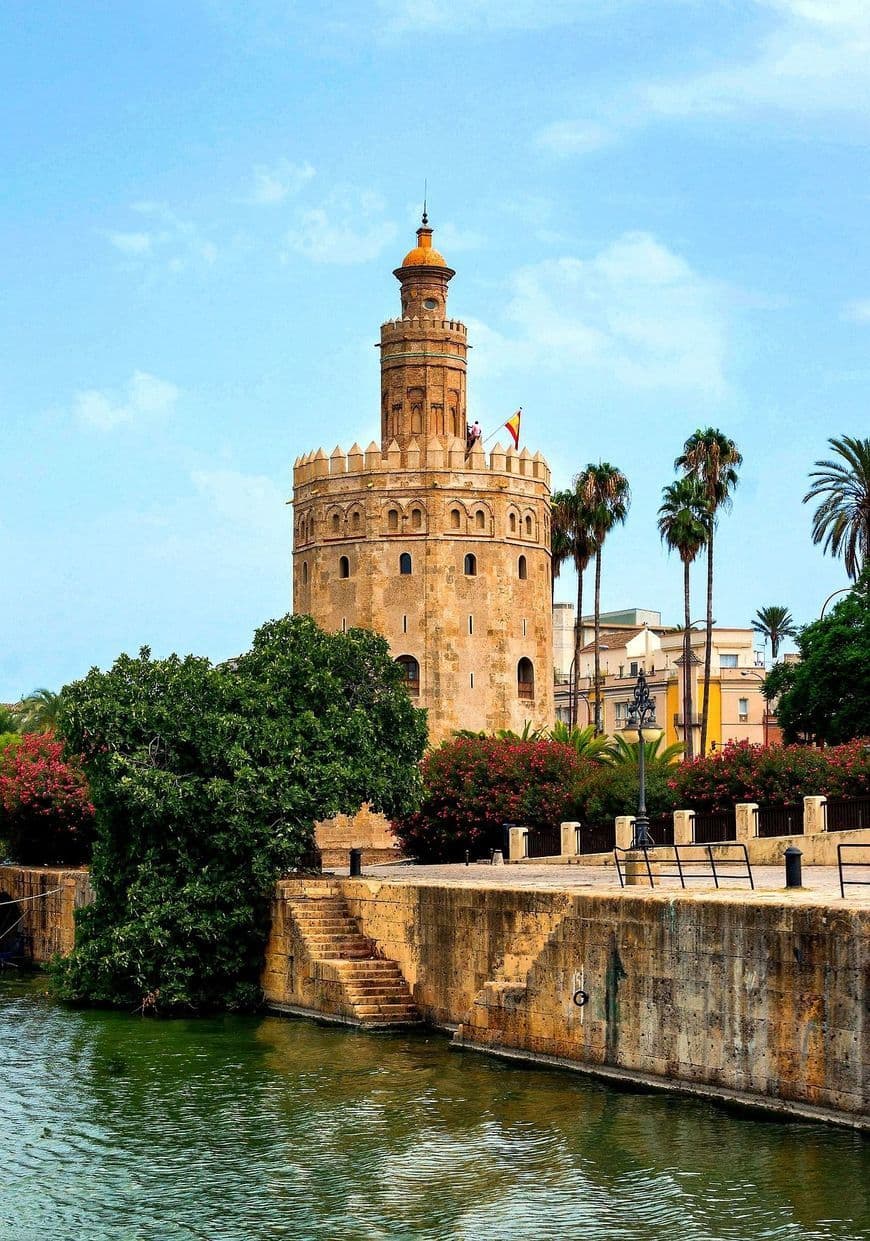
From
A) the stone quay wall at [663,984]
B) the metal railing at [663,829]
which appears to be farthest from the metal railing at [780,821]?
the stone quay wall at [663,984]

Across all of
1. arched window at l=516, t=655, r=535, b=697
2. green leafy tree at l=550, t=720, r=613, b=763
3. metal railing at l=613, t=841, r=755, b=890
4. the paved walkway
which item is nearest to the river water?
the paved walkway

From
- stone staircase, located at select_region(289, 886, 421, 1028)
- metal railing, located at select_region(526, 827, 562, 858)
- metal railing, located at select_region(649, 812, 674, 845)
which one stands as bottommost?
stone staircase, located at select_region(289, 886, 421, 1028)

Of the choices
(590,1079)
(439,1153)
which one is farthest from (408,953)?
(439,1153)

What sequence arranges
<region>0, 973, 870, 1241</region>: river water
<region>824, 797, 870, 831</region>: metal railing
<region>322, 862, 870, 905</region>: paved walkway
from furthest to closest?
1. <region>824, 797, 870, 831</region>: metal railing
2. <region>322, 862, 870, 905</region>: paved walkway
3. <region>0, 973, 870, 1241</region>: river water

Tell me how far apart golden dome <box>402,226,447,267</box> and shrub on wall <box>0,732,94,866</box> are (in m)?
24.3

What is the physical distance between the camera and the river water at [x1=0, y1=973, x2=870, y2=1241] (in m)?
16.1

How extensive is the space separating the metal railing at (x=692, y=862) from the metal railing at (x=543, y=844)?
6358mm

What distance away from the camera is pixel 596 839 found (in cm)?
3825

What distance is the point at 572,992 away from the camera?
74.0 ft

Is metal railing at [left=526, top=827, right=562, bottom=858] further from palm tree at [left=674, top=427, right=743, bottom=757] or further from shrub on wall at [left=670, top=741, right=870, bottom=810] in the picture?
palm tree at [left=674, top=427, right=743, bottom=757]

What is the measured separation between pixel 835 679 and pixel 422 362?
19954mm

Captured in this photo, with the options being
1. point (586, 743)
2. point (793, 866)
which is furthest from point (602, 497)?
point (793, 866)

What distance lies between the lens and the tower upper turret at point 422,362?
60906 mm

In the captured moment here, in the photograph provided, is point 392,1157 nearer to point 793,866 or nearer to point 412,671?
point 793,866
